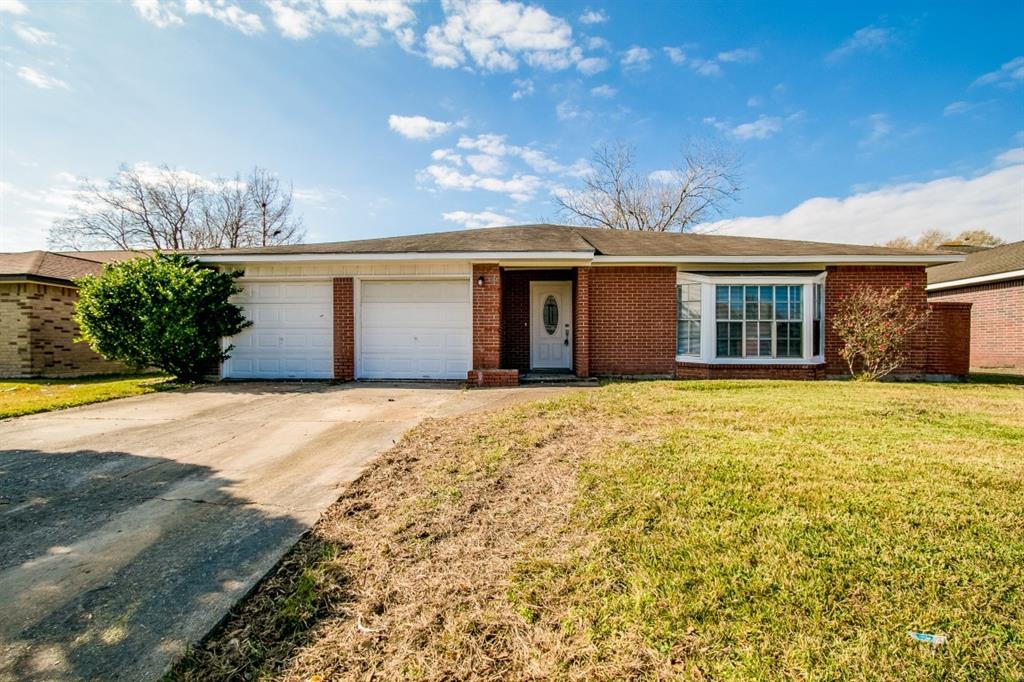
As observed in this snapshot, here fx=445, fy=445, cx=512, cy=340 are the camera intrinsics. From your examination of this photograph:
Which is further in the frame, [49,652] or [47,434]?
[47,434]

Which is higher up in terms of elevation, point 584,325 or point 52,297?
point 52,297

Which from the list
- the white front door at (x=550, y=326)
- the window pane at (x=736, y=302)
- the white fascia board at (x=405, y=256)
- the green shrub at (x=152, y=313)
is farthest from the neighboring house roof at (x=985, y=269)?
the green shrub at (x=152, y=313)

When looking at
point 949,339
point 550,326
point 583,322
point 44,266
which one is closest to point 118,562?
point 583,322

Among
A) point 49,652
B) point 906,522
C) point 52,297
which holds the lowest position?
point 49,652

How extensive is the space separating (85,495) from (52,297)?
1253cm

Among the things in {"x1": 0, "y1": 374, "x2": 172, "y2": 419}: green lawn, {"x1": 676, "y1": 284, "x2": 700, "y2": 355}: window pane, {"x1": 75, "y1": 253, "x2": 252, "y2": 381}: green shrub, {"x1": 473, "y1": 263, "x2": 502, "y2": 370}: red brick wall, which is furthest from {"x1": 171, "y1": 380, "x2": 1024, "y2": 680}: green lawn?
{"x1": 75, "y1": 253, "x2": 252, "y2": 381}: green shrub

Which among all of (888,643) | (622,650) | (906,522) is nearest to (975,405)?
(906,522)

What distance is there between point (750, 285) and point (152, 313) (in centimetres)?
1300

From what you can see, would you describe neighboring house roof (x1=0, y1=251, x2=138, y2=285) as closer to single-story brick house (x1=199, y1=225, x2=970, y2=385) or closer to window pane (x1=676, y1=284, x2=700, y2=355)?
single-story brick house (x1=199, y1=225, x2=970, y2=385)

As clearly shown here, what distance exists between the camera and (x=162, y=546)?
293 cm

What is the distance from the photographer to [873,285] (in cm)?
1036

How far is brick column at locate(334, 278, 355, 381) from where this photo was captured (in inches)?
408

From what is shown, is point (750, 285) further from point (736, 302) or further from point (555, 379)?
point (555, 379)

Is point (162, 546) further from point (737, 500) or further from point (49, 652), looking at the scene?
point (737, 500)
